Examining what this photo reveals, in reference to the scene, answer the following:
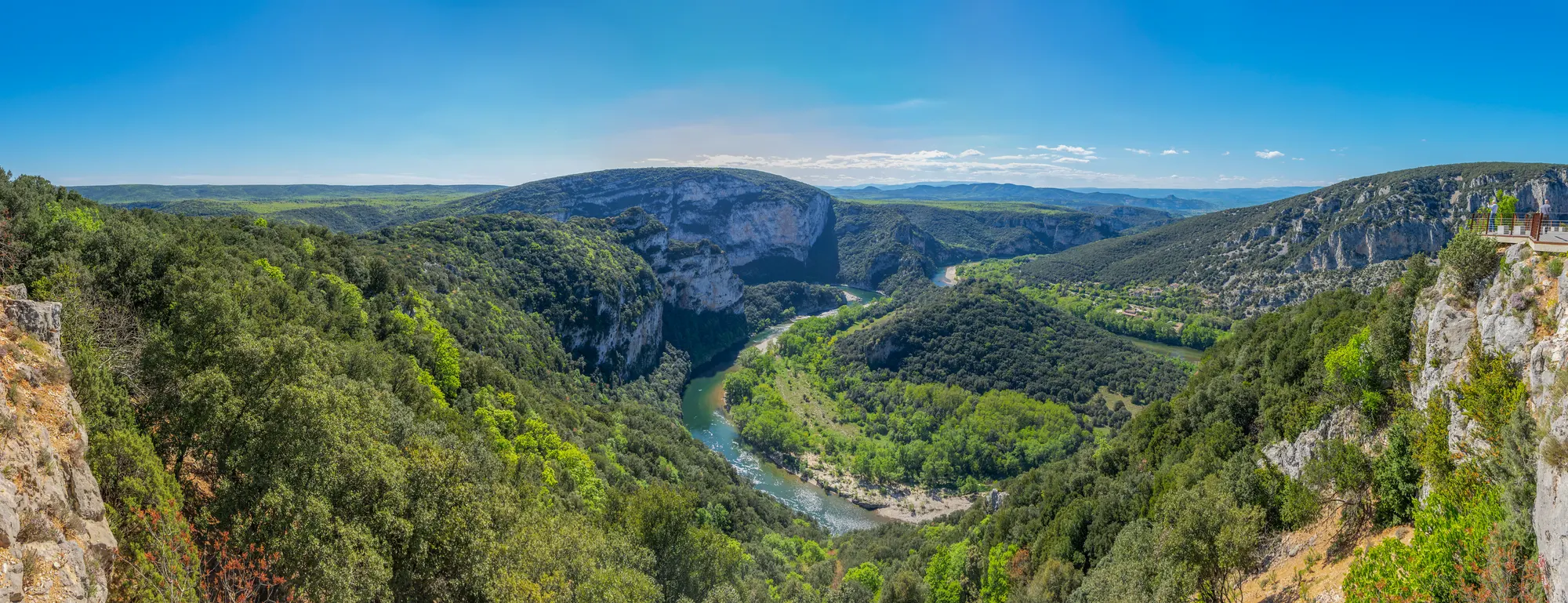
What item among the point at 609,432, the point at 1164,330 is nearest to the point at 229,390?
the point at 609,432

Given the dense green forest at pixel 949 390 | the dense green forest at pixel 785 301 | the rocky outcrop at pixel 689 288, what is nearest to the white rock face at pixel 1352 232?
the dense green forest at pixel 949 390

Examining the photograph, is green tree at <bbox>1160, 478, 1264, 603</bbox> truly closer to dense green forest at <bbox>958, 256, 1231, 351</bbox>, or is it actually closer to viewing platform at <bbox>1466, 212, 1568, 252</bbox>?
viewing platform at <bbox>1466, 212, 1568, 252</bbox>

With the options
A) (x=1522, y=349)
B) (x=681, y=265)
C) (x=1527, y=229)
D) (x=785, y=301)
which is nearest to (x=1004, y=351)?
(x=681, y=265)

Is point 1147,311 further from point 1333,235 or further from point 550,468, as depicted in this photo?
point 550,468

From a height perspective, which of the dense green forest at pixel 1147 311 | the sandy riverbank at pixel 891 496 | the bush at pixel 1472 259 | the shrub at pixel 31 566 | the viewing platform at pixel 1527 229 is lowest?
the sandy riverbank at pixel 891 496

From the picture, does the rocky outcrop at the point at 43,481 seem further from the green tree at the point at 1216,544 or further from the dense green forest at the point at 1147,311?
the dense green forest at the point at 1147,311

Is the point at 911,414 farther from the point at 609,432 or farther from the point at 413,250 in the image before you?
the point at 413,250
